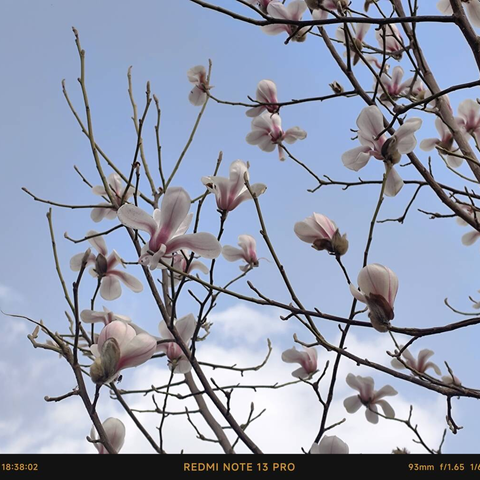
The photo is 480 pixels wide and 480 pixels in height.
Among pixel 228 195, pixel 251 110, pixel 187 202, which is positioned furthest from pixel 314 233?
pixel 251 110

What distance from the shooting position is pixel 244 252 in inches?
68.9

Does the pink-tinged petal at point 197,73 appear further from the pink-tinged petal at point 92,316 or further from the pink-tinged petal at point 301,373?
the pink-tinged petal at point 301,373

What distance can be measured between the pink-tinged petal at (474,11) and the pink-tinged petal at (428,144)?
43 cm

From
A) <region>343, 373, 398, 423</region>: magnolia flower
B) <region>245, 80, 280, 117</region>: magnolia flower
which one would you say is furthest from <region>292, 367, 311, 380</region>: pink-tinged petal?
<region>245, 80, 280, 117</region>: magnolia flower

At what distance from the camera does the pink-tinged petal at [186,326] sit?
1.48 metres

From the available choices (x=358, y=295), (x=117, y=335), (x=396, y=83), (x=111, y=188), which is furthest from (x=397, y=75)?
(x=117, y=335)

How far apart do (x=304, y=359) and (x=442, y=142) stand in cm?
101

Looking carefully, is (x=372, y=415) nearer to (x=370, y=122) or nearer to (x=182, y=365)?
(x=182, y=365)

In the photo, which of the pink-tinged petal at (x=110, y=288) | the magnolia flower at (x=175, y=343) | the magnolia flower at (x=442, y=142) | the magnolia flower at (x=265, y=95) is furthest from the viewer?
the magnolia flower at (x=265, y=95)

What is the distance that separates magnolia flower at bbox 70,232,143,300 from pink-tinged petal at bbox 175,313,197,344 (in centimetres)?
18

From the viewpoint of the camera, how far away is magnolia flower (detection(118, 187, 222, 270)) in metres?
1.03

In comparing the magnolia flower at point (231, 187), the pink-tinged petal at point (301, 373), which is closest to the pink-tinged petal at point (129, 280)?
the magnolia flower at point (231, 187)

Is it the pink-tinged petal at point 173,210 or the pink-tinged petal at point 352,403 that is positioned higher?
the pink-tinged petal at point 173,210
